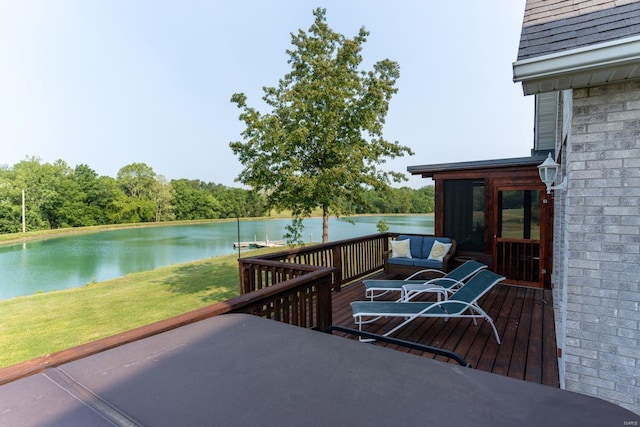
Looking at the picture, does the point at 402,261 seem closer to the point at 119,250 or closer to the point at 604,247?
the point at 604,247

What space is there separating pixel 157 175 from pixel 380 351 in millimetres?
48327

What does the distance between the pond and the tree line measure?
3.32 meters

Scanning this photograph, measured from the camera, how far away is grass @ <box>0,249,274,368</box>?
23.7ft

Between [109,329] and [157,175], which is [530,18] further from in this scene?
[157,175]

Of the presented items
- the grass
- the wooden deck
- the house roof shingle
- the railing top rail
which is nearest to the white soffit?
the house roof shingle

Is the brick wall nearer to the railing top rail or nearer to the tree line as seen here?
the railing top rail

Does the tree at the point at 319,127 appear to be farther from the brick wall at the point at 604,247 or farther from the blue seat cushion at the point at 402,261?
the brick wall at the point at 604,247

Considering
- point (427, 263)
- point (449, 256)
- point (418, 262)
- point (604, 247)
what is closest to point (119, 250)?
point (418, 262)

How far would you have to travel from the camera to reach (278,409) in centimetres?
96

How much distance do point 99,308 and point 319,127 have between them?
27.8 feet

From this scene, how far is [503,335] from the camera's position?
390cm

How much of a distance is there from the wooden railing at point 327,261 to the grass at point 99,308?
419 centimetres

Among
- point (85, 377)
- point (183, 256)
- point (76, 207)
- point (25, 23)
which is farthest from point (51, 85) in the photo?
point (85, 377)

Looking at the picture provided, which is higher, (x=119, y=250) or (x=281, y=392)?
(x=281, y=392)
